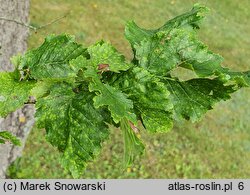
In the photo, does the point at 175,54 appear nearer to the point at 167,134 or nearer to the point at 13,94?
the point at 13,94

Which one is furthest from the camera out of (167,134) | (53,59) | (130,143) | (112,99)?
(167,134)

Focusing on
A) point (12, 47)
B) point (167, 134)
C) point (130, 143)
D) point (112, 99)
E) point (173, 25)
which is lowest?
point (167, 134)

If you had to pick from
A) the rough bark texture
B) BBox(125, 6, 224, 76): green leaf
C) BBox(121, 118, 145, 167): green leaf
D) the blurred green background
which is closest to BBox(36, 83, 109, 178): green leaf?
BBox(121, 118, 145, 167): green leaf

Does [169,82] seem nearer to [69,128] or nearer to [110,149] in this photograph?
[69,128]

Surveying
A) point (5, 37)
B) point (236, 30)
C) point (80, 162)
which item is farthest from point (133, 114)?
point (236, 30)

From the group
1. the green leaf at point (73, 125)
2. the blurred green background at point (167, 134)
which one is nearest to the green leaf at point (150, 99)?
the green leaf at point (73, 125)

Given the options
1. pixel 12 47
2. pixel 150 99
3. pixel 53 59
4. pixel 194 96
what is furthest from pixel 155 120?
pixel 12 47

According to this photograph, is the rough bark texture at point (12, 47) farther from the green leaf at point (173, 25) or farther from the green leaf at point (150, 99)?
the green leaf at point (150, 99)

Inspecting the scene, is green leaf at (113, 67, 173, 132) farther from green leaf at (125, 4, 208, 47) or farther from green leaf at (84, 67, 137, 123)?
green leaf at (125, 4, 208, 47)

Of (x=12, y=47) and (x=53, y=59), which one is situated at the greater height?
(x=12, y=47)
